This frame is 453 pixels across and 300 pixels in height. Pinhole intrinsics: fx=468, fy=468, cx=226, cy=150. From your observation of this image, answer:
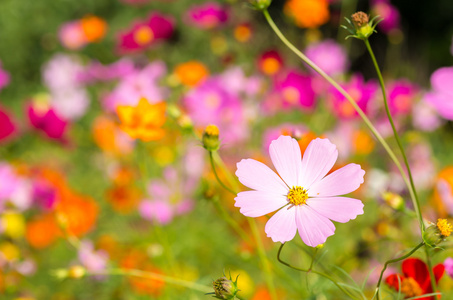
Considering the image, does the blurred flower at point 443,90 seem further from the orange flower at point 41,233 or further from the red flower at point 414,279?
the orange flower at point 41,233

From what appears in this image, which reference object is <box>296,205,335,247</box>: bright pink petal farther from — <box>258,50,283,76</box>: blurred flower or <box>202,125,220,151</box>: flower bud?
<box>258,50,283,76</box>: blurred flower

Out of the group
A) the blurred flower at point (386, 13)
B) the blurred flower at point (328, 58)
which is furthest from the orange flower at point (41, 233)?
the blurred flower at point (386, 13)

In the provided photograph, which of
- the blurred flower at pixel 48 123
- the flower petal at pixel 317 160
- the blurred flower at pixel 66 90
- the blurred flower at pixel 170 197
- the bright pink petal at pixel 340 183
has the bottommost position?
the bright pink petal at pixel 340 183

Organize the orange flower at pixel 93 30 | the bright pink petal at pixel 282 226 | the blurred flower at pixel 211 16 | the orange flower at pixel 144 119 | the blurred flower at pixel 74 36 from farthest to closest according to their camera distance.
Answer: the blurred flower at pixel 74 36
the orange flower at pixel 93 30
the blurred flower at pixel 211 16
the orange flower at pixel 144 119
the bright pink petal at pixel 282 226

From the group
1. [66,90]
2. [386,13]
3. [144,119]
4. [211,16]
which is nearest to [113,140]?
[211,16]

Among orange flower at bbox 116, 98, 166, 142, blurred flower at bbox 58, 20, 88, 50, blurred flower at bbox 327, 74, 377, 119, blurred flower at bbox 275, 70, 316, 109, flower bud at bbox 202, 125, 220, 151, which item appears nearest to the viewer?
flower bud at bbox 202, 125, 220, 151

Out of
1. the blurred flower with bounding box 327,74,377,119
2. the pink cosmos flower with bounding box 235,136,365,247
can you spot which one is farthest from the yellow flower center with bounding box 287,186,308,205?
the blurred flower with bounding box 327,74,377,119
